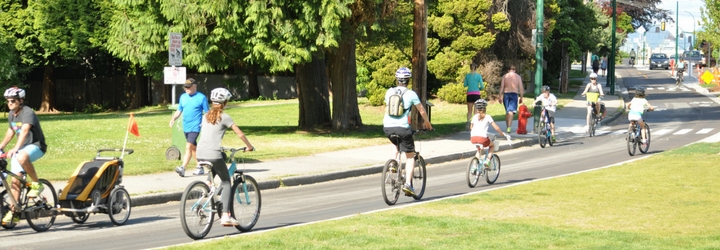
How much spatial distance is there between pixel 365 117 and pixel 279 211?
67.8 feet

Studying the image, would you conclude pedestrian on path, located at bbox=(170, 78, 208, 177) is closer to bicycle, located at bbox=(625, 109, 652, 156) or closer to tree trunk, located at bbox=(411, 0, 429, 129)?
tree trunk, located at bbox=(411, 0, 429, 129)

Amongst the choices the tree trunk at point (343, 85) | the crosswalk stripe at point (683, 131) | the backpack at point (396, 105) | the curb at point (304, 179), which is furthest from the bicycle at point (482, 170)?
the crosswalk stripe at point (683, 131)

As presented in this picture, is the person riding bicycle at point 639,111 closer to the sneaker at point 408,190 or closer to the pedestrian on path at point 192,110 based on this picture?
the sneaker at point 408,190

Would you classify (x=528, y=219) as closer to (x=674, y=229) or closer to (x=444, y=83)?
(x=674, y=229)

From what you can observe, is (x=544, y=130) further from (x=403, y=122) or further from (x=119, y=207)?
(x=119, y=207)

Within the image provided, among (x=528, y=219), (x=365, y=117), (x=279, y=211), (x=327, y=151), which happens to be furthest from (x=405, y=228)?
(x=365, y=117)

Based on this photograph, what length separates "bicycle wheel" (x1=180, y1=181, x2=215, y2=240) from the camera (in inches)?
397

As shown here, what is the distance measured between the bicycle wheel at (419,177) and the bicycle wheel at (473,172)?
1.74 meters

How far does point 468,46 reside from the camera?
38469mm

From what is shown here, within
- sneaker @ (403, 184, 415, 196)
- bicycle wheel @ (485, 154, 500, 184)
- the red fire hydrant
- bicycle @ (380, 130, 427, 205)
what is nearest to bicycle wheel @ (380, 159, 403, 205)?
bicycle @ (380, 130, 427, 205)

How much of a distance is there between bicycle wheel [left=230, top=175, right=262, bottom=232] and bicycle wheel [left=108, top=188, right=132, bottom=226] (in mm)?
1714

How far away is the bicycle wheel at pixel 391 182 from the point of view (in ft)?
42.1

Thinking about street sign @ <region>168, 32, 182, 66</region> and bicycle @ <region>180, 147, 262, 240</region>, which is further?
street sign @ <region>168, 32, 182, 66</region>

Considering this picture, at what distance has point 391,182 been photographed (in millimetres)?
12961
